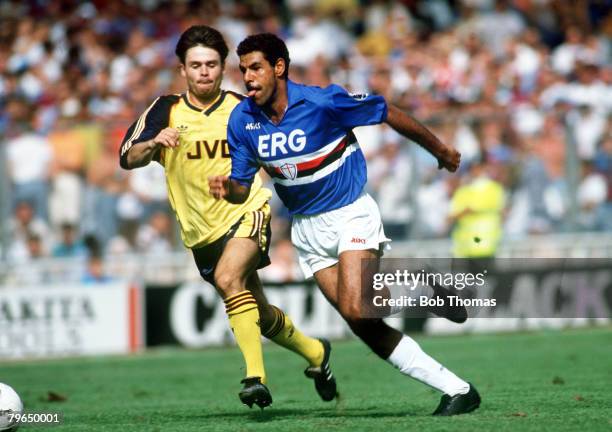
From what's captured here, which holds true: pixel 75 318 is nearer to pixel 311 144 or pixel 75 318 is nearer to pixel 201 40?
pixel 201 40

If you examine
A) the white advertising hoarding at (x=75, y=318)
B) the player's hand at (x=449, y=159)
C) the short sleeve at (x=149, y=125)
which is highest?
the short sleeve at (x=149, y=125)

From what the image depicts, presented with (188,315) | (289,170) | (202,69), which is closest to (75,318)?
(188,315)

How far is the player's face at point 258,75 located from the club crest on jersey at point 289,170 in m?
0.43

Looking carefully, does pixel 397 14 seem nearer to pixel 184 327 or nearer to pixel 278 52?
pixel 184 327

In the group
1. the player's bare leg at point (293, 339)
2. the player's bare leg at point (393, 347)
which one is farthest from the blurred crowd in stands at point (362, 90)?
the player's bare leg at point (393, 347)

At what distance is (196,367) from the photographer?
46.5ft

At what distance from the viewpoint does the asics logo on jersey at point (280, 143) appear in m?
7.91

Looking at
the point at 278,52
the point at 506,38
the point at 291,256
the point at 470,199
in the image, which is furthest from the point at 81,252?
the point at 278,52

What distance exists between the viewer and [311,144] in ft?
26.0

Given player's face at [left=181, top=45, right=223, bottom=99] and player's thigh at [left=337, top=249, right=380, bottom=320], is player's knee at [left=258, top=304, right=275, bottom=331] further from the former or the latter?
player's face at [left=181, top=45, right=223, bottom=99]

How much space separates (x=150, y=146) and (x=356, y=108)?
1.57m

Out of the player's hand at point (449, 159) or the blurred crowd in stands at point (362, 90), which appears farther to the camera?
the blurred crowd in stands at point (362, 90)

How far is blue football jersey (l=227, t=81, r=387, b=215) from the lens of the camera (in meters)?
7.87

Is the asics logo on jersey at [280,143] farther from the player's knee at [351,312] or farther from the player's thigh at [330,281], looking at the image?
the player's knee at [351,312]
